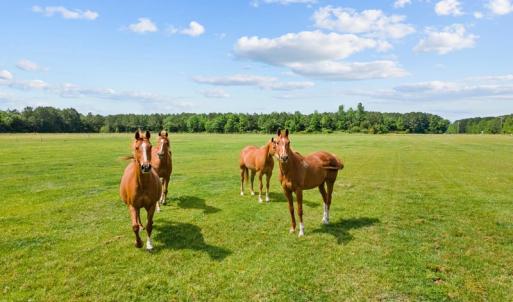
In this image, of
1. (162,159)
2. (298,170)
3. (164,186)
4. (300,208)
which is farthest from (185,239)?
(164,186)

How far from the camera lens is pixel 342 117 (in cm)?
14212

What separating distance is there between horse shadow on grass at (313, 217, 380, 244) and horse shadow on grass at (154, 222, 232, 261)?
8.86ft

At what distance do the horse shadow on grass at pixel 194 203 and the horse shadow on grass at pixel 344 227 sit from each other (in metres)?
3.59

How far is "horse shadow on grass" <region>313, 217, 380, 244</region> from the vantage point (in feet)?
26.3

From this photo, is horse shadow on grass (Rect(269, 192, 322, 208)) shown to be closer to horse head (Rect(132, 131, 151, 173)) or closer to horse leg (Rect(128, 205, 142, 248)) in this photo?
horse leg (Rect(128, 205, 142, 248))

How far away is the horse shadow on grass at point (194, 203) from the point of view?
10727mm

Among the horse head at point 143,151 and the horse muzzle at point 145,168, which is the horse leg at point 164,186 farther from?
the horse muzzle at point 145,168

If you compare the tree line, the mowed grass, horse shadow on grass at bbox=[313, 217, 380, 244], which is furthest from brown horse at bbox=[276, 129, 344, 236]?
the tree line

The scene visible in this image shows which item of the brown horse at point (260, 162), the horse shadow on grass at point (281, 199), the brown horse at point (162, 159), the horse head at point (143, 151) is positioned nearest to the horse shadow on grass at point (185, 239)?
the brown horse at point (162, 159)

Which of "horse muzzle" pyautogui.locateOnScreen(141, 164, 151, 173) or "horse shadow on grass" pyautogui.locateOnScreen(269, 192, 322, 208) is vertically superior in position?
"horse muzzle" pyautogui.locateOnScreen(141, 164, 151, 173)

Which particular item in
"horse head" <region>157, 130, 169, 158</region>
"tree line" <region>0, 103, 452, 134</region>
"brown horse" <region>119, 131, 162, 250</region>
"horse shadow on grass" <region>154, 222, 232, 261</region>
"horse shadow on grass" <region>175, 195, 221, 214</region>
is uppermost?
"tree line" <region>0, 103, 452, 134</region>

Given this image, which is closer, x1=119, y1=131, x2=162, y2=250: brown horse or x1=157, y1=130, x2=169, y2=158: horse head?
x1=119, y1=131, x2=162, y2=250: brown horse

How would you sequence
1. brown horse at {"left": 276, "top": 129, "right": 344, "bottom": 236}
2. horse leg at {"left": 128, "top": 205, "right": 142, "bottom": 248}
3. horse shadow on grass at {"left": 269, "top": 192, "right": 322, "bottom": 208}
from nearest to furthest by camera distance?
horse leg at {"left": 128, "top": 205, "right": 142, "bottom": 248}, brown horse at {"left": 276, "top": 129, "right": 344, "bottom": 236}, horse shadow on grass at {"left": 269, "top": 192, "right": 322, "bottom": 208}

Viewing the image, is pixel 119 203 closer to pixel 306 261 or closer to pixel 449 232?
pixel 306 261
